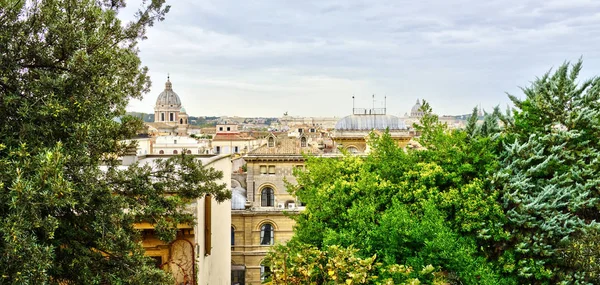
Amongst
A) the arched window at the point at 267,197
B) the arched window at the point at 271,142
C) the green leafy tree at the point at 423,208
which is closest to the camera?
the green leafy tree at the point at 423,208

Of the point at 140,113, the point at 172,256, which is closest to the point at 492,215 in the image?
the point at 172,256

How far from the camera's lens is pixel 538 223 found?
12.4 m

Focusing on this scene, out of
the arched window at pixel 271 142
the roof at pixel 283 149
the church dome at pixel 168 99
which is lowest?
the roof at pixel 283 149

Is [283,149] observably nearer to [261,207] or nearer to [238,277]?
[261,207]

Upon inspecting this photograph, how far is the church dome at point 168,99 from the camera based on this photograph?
145 meters

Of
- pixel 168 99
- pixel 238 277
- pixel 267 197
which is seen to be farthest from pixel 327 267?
pixel 168 99

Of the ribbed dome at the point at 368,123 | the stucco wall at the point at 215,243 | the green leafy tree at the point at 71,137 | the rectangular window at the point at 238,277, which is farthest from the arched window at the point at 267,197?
the green leafy tree at the point at 71,137

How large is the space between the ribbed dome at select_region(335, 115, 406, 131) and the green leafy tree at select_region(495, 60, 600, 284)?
2532 centimetres

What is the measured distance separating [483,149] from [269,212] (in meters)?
16.1

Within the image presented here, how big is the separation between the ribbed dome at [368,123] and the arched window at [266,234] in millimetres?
13293

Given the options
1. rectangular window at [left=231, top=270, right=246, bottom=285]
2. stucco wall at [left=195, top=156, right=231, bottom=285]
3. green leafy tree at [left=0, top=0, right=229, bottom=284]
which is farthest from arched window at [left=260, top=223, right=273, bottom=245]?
green leafy tree at [left=0, top=0, right=229, bottom=284]

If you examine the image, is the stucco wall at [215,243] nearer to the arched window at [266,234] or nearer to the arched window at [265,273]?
the arched window at [265,273]

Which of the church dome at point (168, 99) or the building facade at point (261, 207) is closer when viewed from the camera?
→ the building facade at point (261, 207)

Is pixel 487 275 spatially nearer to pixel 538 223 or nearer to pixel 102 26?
pixel 538 223
